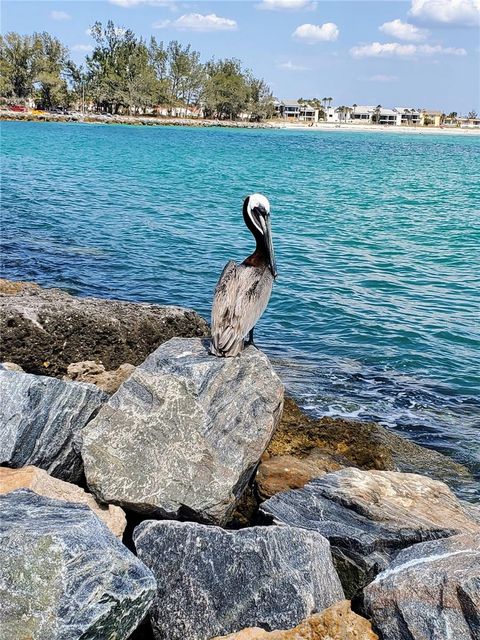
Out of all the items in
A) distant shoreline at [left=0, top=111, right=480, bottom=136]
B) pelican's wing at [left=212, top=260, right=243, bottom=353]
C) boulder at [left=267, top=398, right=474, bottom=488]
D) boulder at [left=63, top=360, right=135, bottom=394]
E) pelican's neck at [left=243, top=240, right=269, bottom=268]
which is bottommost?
distant shoreline at [left=0, top=111, right=480, bottom=136]

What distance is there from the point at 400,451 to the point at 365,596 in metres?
4.25

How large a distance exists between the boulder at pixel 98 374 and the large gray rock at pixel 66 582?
328 centimetres

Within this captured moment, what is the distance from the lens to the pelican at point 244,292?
21.4 ft

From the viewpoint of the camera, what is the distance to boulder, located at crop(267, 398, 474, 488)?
24.2ft

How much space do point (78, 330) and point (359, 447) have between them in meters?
3.25

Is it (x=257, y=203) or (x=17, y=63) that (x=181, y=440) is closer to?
(x=257, y=203)

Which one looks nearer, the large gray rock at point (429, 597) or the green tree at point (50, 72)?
the large gray rock at point (429, 597)

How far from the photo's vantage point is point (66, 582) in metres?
3.67

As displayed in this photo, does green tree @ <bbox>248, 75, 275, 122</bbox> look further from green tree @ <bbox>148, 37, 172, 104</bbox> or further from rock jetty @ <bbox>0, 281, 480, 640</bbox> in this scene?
rock jetty @ <bbox>0, 281, 480, 640</bbox>

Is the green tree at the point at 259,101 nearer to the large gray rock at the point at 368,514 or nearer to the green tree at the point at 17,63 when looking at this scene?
the green tree at the point at 17,63

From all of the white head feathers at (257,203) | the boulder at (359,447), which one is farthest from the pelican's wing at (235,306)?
the boulder at (359,447)

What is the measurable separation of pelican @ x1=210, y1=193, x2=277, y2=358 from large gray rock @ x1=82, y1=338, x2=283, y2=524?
0.43 meters

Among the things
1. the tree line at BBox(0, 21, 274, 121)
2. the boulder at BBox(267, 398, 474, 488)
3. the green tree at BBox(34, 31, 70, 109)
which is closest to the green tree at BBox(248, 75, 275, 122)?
the tree line at BBox(0, 21, 274, 121)

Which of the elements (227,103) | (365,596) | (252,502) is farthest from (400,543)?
(227,103)
